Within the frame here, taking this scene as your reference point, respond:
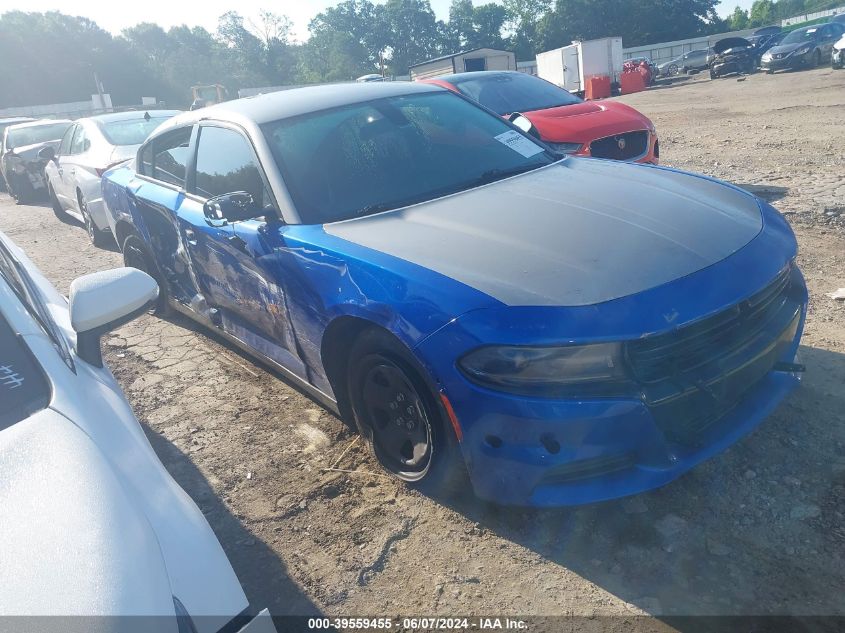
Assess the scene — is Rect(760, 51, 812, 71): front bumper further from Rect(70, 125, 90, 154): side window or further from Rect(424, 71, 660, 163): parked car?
Rect(70, 125, 90, 154): side window

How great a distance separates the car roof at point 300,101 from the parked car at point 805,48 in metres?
24.2

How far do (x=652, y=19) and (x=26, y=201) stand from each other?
67.8 meters

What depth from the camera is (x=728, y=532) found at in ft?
8.03

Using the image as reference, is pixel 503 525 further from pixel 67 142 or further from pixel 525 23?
pixel 525 23

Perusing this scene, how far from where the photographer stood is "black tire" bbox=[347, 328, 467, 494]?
2525mm

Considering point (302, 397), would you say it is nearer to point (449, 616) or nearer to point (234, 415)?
point (234, 415)

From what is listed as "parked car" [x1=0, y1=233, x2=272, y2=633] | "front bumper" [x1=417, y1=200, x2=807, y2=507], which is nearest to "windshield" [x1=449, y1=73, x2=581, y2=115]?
"front bumper" [x1=417, y1=200, x2=807, y2=507]

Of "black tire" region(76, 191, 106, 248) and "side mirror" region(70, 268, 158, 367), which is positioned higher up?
"side mirror" region(70, 268, 158, 367)

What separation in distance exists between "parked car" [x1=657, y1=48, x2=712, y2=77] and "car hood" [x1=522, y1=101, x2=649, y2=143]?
2993cm

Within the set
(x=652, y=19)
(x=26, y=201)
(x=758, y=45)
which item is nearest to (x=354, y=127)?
(x=26, y=201)

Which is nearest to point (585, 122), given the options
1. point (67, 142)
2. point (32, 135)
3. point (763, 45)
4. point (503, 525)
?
point (503, 525)

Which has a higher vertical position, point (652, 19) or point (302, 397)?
point (652, 19)

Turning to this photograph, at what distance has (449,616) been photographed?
7.44ft

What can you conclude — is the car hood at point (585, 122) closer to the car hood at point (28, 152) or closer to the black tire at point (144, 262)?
the black tire at point (144, 262)
